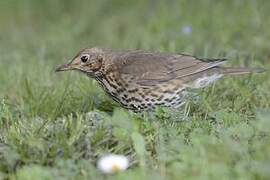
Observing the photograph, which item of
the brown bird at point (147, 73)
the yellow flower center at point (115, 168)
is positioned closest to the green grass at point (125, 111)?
the yellow flower center at point (115, 168)

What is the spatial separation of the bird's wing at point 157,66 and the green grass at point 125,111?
0.23 m

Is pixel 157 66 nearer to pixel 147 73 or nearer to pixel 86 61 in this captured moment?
pixel 147 73

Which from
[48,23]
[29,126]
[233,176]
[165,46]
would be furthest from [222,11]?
[233,176]

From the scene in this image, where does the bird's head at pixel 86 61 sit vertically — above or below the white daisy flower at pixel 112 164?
above

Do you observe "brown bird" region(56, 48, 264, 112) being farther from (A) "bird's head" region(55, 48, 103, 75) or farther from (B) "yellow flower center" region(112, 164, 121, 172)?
(B) "yellow flower center" region(112, 164, 121, 172)

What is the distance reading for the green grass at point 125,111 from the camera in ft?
15.5

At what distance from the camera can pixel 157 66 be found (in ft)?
21.3

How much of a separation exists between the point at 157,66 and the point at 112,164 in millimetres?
2079

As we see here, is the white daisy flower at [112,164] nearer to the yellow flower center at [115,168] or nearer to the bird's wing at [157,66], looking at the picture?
the yellow flower center at [115,168]

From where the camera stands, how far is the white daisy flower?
4477 mm

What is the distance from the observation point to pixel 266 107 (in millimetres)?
6273

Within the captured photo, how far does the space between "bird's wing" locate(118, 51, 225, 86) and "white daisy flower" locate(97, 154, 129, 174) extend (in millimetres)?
1705

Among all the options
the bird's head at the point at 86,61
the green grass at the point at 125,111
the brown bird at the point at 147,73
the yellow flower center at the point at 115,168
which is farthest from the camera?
the bird's head at the point at 86,61

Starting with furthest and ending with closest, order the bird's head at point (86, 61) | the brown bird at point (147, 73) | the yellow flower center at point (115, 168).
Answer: the bird's head at point (86, 61) → the brown bird at point (147, 73) → the yellow flower center at point (115, 168)
